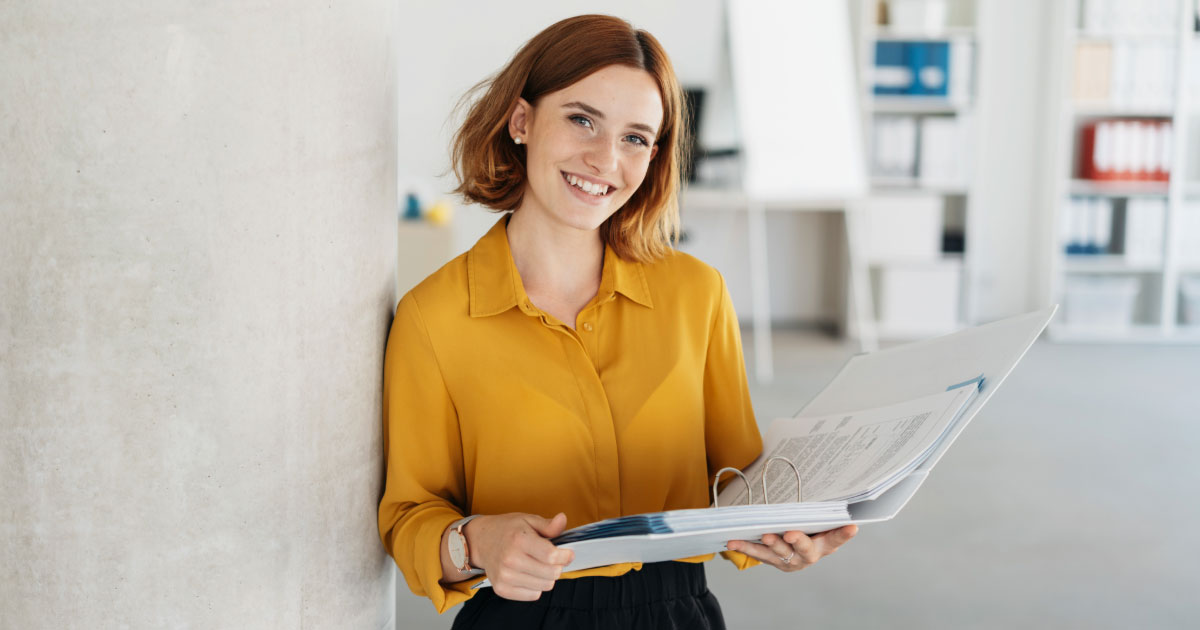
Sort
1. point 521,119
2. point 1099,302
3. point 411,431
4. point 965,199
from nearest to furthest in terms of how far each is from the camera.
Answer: point 411,431 → point 521,119 → point 1099,302 → point 965,199

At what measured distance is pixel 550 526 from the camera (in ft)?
2.97

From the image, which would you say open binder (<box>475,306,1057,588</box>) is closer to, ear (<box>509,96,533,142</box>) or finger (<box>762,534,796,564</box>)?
finger (<box>762,534,796,564</box>)

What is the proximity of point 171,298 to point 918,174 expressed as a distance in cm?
539

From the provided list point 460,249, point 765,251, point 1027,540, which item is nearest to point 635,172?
point 1027,540

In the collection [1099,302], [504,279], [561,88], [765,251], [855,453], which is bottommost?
[1099,302]

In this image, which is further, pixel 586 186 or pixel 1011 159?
pixel 1011 159

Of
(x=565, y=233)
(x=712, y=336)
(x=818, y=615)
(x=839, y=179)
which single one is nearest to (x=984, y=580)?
(x=818, y=615)

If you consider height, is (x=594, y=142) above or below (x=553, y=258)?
above

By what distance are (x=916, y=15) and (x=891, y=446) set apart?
17.0 ft

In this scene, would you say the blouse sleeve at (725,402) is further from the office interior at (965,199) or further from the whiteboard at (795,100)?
the whiteboard at (795,100)

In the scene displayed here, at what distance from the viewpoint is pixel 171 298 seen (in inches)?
34.0

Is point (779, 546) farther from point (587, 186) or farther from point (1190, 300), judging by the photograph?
point (1190, 300)

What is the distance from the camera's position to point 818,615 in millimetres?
2363

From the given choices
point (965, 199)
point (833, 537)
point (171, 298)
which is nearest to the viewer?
point (171, 298)
